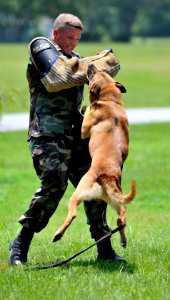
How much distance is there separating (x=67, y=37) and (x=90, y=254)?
1.88 meters

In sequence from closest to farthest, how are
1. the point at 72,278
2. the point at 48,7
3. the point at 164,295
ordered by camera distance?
the point at 164,295 < the point at 72,278 < the point at 48,7

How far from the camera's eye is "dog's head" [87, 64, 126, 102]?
6488mm

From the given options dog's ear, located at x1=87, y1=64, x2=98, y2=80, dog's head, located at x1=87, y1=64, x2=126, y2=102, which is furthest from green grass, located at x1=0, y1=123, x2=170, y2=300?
dog's ear, located at x1=87, y1=64, x2=98, y2=80

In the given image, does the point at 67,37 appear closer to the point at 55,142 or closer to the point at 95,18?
the point at 55,142

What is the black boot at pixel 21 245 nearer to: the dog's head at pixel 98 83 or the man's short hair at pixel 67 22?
the dog's head at pixel 98 83

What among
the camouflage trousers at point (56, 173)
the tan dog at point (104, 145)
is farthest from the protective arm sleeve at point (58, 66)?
the camouflage trousers at point (56, 173)

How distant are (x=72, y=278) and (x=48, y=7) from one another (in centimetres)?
11311

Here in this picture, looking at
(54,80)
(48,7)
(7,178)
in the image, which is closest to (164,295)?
(54,80)

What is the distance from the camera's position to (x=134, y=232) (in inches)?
372

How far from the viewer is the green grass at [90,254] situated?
607 centimetres

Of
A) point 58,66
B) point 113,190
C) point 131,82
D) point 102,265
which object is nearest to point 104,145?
point 113,190

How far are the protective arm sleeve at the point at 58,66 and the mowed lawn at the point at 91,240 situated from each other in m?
1.38

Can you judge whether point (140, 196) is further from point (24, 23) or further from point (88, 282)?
point (24, 23)

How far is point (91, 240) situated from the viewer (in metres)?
8.28
